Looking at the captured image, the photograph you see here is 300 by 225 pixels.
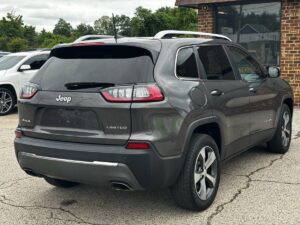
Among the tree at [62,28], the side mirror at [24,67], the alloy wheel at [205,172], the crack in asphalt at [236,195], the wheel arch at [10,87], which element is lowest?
the crack in asphalt at [236,195]

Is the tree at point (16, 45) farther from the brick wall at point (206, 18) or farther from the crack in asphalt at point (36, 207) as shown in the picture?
the crack in asphalt at point (36, 207)

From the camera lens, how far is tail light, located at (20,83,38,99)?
4082mm

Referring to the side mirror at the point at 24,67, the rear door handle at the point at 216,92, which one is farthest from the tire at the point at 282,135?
the side mirror at the point at 24,67

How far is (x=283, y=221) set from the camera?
3883mm

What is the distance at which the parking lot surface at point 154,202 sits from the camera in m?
4.01

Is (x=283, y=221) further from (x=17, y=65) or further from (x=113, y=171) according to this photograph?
(x=17, y=65)

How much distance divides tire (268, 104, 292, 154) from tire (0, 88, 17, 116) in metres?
7.30

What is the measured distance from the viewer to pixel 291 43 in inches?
438

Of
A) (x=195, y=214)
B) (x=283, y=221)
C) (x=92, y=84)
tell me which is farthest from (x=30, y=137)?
(x=283, y=221)

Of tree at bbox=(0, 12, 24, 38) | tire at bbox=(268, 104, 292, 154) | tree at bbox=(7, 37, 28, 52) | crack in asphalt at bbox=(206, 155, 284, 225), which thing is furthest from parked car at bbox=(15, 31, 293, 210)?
tree at bbox=(0, 12, 24, 38)

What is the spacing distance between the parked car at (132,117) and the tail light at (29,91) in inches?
0.4

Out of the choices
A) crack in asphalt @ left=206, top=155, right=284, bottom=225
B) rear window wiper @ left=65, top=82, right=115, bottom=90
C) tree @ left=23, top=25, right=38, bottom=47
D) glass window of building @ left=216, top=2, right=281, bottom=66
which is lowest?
crack in asphalt @ left=206, top=155, right=284, bottom=225

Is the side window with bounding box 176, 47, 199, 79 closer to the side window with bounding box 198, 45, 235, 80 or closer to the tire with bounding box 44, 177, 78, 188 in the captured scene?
the side window with bounding box 198, 45, 235, 80

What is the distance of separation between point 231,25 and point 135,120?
9171 millimetres
